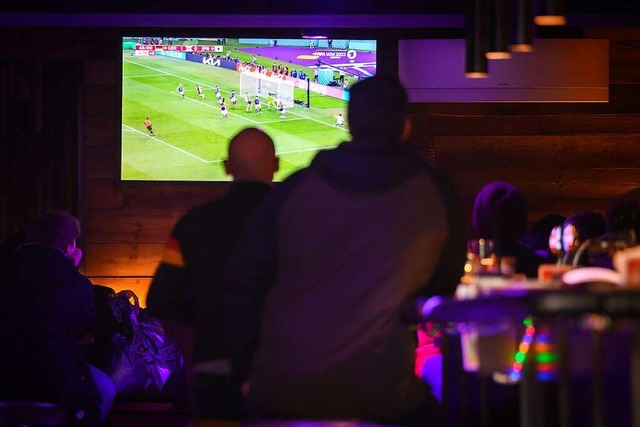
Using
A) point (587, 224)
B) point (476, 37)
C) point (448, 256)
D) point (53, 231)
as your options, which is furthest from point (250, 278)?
point (587, 224)

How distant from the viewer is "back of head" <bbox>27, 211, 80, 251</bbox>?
4.74m

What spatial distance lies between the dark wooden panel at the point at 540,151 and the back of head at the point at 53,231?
3086 mm

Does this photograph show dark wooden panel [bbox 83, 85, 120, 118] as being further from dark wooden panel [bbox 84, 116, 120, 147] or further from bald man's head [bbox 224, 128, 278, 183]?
bald man's head [bbox 224, 128, 278, 183]

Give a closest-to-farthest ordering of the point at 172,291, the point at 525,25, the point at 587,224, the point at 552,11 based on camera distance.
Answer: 1. the point at 172,291
2. the point at 552,11
3. the point at 525,25
4. the point at 587,224

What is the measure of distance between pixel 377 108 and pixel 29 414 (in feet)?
7.92

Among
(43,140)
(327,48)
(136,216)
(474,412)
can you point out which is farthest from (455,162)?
(474,412)

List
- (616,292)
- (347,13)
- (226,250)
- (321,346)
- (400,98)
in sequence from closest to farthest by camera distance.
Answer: (616,292)
(321,346)
(400,98)
(226,250)
(347,13)

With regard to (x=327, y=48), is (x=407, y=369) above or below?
below

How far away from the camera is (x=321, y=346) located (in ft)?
7.77

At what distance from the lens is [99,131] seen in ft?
23.1

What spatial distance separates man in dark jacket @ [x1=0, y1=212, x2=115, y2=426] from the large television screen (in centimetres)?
266

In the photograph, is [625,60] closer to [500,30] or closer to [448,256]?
[500,30]

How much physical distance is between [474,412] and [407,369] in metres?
1.20

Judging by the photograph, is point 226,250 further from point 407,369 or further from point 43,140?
point 43,140
